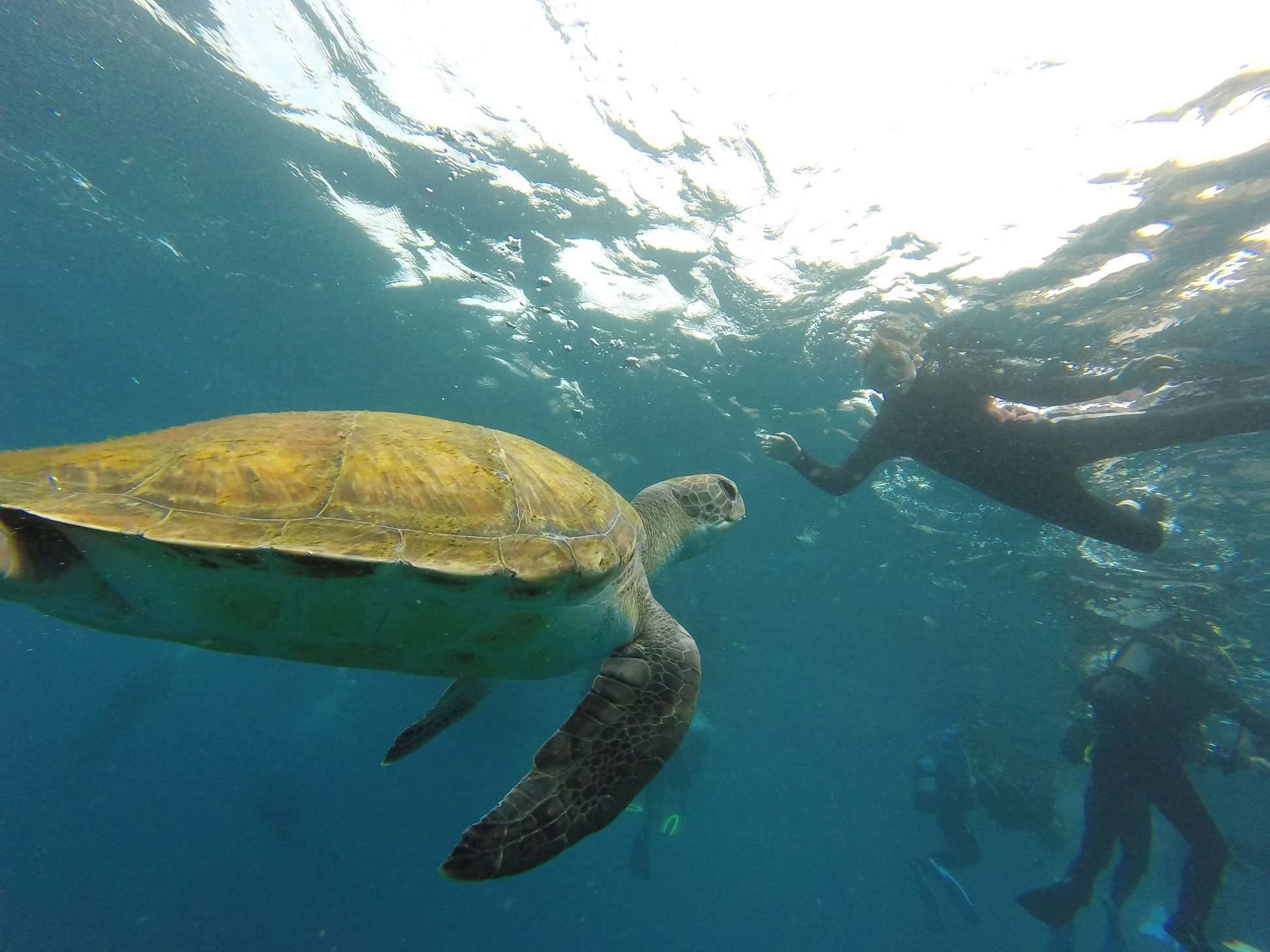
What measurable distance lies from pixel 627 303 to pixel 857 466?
600cm

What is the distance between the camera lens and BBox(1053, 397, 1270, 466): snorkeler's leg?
6.98m

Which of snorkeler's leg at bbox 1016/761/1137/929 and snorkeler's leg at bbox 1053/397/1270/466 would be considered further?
snorkeler's leg at bbox 1016/761/1137/929

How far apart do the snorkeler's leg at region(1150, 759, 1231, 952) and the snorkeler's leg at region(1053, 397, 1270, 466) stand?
777 centimetres

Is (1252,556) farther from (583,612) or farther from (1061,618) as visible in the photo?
(583,612)

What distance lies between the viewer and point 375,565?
205 cm

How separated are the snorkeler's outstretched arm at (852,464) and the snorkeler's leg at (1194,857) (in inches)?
374

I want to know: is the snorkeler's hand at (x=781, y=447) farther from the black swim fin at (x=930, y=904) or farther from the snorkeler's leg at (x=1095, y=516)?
the black swim fin at (x=930, y=904)

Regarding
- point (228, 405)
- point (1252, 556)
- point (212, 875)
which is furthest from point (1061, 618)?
point (212, 875)

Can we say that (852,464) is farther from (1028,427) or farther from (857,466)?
(1028,427)

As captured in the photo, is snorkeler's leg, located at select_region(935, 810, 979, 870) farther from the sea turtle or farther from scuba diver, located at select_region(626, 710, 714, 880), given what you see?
the sea turtle

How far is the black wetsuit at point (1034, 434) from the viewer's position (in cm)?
732

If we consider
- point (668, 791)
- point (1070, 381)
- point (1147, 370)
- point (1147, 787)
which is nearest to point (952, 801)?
point (1147, 787)

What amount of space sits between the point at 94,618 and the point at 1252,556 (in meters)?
17.0

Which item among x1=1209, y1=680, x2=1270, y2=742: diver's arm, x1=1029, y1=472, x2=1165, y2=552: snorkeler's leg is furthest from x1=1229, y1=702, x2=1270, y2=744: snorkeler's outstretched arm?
x1=1029, y1=472, x2=1165, y2=552: snorkeler's leg
